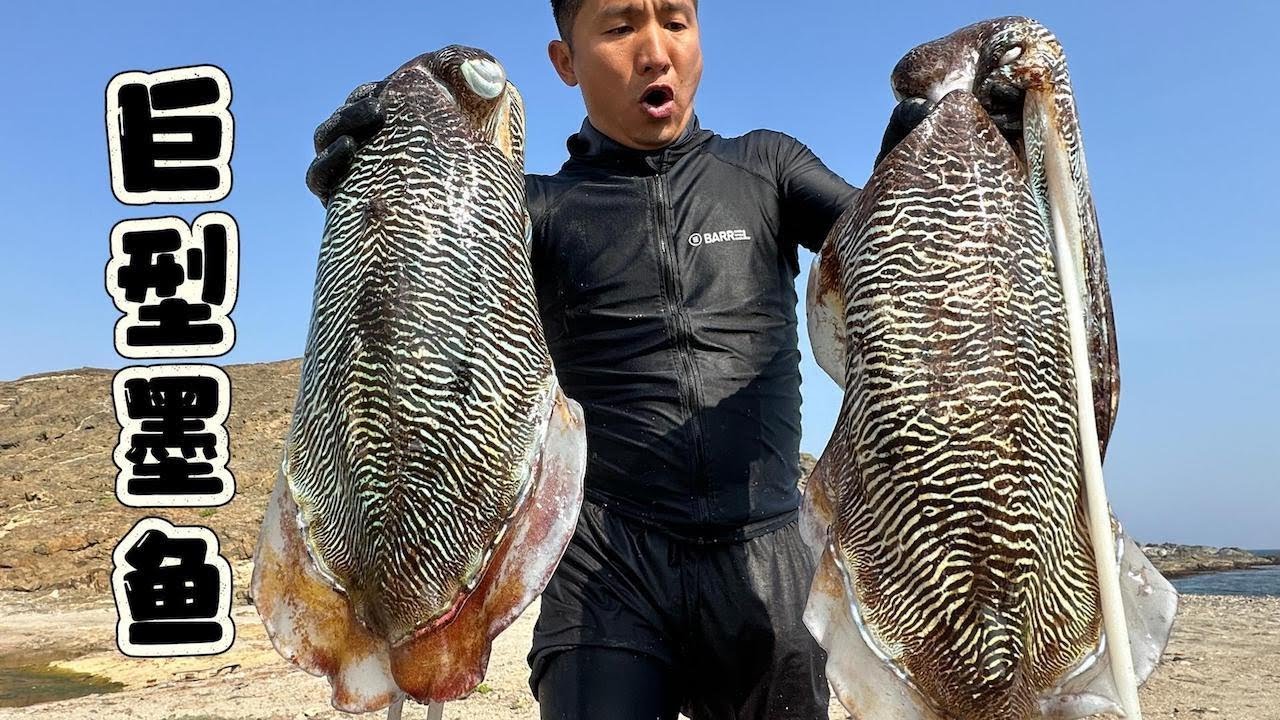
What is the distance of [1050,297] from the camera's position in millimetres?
→ 2398

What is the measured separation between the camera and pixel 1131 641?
2443 mm

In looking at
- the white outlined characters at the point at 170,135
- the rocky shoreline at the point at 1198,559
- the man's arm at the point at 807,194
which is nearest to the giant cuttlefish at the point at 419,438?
the man's arm at the point at 807,194

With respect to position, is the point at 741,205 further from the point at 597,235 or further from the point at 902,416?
the point at 902,416

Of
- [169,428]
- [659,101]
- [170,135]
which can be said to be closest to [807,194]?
[659,101]

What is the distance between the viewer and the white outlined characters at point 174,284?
350 inches

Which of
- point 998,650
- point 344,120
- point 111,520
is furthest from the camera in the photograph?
point 111,520

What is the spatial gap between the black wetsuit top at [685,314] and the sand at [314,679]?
617cm

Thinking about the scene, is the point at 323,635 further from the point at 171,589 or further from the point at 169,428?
the point at 171,589

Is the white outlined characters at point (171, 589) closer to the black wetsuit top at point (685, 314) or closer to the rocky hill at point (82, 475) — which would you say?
the black wetsuit top at point (685, 314)

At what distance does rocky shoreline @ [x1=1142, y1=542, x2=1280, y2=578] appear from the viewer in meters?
33.8

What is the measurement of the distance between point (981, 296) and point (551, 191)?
1.71 meters

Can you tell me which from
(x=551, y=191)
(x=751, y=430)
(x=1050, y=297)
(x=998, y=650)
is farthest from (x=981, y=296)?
(x=551, y=191)

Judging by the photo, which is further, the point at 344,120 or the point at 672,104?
the point at 672,104

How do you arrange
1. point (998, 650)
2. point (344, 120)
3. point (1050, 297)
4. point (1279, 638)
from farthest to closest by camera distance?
point (1279, 638) < point (344, 120) < point (1050, 297) < point (998, 650)
